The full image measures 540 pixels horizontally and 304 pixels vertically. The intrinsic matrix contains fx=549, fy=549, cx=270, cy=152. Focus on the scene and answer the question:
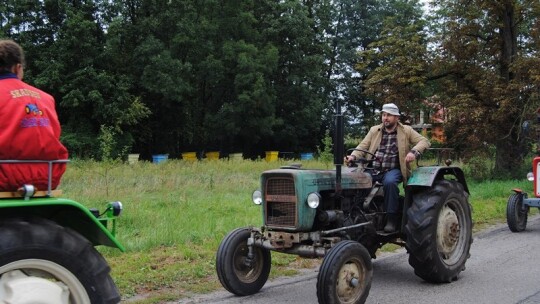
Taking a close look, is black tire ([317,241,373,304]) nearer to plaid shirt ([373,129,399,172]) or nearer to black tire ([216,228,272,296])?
black tire ([216,228,272,296])

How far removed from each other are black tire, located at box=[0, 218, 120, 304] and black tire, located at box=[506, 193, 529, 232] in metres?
8.48

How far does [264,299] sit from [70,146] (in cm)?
3144

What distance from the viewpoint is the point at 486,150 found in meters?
21.5

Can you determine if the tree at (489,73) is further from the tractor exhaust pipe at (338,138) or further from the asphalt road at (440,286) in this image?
the tractor exhaust pipe at (338,138)

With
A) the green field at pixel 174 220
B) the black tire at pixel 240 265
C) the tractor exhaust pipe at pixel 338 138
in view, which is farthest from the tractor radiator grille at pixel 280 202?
the green field at pixel 174 220

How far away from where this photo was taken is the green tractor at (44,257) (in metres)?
3.11

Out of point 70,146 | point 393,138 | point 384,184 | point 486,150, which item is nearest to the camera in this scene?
point 384,184

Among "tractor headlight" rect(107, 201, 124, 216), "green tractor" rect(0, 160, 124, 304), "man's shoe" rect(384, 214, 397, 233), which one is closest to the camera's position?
"green tractor" rect(0, 160, 124, 304)

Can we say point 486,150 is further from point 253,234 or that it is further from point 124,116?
point 124,116

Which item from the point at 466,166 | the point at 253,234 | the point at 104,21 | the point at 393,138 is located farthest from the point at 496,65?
the point at 104,21

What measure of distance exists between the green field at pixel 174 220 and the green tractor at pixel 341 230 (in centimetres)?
66

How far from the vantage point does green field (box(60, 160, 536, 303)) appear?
6328 mm

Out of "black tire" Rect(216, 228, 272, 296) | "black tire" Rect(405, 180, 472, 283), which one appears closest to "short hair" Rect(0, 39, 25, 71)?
"black tire" Rect(216, 228, 272, 296)

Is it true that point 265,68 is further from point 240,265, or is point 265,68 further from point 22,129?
point 22,129
